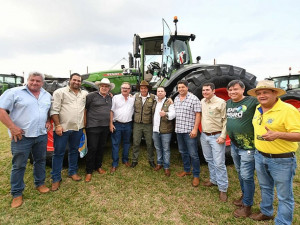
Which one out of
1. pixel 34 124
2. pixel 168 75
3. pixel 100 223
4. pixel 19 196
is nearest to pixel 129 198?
pixel 100 223

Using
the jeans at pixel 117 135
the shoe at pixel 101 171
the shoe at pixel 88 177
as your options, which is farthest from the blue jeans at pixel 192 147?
the shoe at pixel 88 177

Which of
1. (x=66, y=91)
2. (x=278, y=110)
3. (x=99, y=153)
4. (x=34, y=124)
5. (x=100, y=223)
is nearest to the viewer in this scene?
(x=278, y=110)

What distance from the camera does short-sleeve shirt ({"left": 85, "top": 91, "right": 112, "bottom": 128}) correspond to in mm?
2801

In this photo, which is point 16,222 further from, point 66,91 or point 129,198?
point 66,91

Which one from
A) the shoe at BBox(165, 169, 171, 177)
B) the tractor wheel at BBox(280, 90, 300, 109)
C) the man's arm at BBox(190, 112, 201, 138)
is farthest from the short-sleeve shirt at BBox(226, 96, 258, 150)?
the tractor wheel at BBox(280, 90, 300, 109)

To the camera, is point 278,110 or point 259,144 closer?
point 278,110

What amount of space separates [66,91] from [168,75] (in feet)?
7.26

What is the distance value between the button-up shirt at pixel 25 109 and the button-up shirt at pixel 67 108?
0.19 m

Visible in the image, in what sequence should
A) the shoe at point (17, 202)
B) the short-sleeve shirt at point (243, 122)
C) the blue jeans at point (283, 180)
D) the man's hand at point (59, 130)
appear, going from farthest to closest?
the man's hand at point (59, 130), the shoe at point (17, 202), the short-sleeve shirt at point (243, 122), the blue jeans at point (283, 180)

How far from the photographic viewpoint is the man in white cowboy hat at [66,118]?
247 cm

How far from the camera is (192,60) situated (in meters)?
4.50

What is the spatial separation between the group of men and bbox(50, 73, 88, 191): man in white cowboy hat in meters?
0.01

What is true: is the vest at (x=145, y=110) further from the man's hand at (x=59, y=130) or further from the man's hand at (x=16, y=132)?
the man's hand at (x=16, y=132)

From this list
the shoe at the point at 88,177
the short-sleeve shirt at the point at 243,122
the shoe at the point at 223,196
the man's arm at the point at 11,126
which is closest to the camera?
the short-sleeve shirt at the point at 243,122
